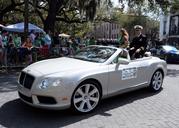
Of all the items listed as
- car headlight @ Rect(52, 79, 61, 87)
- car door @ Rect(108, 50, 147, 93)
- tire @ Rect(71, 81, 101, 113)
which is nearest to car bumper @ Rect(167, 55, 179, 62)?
car door @ Rect(108, 50, 147, 93)

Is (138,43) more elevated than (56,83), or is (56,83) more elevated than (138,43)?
(138,43)

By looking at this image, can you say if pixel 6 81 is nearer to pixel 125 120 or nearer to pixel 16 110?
pixel 16 110

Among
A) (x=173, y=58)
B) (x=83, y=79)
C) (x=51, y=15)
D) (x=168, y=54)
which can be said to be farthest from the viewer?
(x=51, y=15)

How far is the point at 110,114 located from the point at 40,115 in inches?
55.1

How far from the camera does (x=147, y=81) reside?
28.1 feet

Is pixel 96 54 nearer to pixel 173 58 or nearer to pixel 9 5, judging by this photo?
pixel 173 58

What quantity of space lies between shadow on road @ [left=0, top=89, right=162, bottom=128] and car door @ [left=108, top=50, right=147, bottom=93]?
424mm

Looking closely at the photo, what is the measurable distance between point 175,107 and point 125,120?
5.29 ft

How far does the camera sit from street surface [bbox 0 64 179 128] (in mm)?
6168

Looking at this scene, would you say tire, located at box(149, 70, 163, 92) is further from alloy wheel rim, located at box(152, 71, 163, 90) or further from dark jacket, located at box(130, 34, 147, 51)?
dark jacket, located at box(130, 34, 147, 51)

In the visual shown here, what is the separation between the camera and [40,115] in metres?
6.70

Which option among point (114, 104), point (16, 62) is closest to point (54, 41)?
point (16, 62)

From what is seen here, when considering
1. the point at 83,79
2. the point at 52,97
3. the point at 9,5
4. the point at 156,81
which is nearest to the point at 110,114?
the point at 83,79

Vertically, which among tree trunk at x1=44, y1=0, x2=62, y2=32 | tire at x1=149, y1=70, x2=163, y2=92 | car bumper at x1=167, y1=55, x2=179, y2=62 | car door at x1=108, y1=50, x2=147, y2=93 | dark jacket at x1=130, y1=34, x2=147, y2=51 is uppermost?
tree trunk at x1=44, y1=0, x2=62, y2=32
